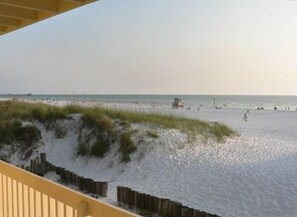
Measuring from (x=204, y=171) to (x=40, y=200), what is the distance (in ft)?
24.1

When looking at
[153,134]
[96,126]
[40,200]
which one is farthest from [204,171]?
[40,200]

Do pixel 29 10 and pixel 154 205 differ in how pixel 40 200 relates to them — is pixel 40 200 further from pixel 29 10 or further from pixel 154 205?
pixel 154 205

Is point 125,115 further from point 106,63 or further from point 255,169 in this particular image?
point 106,63

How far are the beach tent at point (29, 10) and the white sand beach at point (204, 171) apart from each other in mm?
4512

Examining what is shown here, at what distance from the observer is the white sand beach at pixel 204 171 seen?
708cm

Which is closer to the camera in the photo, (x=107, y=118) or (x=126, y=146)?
(x=126, y=146)

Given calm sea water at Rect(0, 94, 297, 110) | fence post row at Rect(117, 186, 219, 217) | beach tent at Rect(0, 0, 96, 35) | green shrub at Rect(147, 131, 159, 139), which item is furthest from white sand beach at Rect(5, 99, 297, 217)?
calm sea water at Rect(0, 94, 297, 110)

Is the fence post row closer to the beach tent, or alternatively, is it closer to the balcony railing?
the balcony railing

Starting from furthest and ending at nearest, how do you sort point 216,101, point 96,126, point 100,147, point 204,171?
point 216,101 < point 96,126 < point 100,147 < point 204,171

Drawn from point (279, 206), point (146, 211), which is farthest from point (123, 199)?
point (279, 206)

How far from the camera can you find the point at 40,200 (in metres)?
1.95

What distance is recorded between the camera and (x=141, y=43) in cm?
2144

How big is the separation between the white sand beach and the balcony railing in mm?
4357

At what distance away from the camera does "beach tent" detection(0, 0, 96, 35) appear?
2.29 metres
